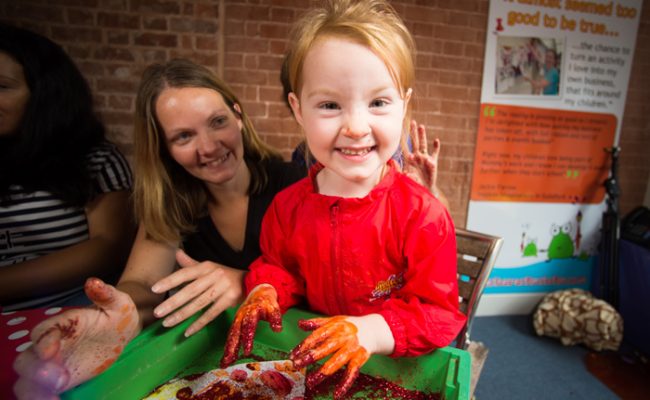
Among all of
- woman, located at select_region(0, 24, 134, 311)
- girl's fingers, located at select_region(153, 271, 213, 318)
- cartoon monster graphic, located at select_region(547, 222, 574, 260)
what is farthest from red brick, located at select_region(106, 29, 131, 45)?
cartoon monster graphic, located at select_region(547, 222, 574, 260)

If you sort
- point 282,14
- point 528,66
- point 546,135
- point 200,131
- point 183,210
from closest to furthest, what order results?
1. point 200,131
2. point 183,210
3. point 282,14
4. point 528,66
5. point 546,135

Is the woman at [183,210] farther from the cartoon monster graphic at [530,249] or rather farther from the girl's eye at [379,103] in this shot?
the cartoon monster graphic at [530,249]

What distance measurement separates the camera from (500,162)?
2.62m

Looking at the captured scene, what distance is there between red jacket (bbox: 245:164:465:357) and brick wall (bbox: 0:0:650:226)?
1194 millimetres

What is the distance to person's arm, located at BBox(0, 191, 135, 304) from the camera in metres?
1.39

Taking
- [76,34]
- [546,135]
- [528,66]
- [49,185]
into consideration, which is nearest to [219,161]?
[49,185]

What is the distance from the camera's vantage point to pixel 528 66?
2459 mm

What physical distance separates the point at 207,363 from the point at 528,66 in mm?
2587

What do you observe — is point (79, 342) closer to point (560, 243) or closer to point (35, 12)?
point (35, 12)

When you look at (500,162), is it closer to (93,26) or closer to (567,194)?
(567,194)

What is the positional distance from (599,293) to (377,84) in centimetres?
287

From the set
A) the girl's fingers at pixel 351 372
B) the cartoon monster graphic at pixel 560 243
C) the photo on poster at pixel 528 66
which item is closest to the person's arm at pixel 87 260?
the girl's fingers at pixel 351 372

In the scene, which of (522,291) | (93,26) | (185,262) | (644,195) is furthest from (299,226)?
(644,195)

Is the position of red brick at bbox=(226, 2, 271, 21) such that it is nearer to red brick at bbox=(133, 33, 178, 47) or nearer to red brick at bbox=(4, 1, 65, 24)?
red brick at bbox=(133, 33, 178, 47)
